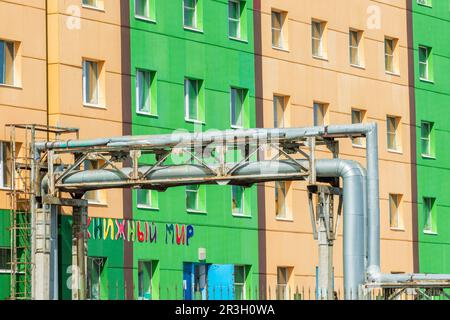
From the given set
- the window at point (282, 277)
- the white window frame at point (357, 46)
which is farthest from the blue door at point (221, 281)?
the white window frame at point (357, 46)

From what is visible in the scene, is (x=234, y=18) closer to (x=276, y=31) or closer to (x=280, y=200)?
(x=276, y=31)

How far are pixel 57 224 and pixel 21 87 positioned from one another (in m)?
4.82

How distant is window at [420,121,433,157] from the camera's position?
2840 inches

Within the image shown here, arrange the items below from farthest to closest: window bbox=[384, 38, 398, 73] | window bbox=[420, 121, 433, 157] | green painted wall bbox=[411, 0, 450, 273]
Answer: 1. window bbox=[420, 121, 433, 157]
2. green painted wall bbox=[411, 0, 450, 273]
3. window bbox=[384, 38, 398, 73]

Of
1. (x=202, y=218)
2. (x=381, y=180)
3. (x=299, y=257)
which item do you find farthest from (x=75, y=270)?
(x=381, y=180)

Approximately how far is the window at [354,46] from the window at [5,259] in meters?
24.3

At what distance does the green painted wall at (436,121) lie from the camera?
71.4 metres

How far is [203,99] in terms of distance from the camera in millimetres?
57469

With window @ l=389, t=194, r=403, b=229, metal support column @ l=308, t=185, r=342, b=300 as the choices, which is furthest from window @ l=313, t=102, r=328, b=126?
metal support column @ l=308, t=185, r=342, b=300

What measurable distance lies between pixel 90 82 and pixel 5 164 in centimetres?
548

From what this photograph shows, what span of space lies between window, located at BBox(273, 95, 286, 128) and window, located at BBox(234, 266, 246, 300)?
22.0 feet

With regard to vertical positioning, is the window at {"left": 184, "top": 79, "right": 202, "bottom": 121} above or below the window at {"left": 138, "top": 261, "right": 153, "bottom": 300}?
above

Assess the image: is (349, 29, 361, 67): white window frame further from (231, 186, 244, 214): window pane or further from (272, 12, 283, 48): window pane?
(231, 186, 244, 214): window pane

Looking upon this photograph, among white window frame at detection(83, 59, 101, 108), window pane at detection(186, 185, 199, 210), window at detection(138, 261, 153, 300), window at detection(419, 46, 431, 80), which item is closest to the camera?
white window frame at detection(83, 59, 101, 108)
